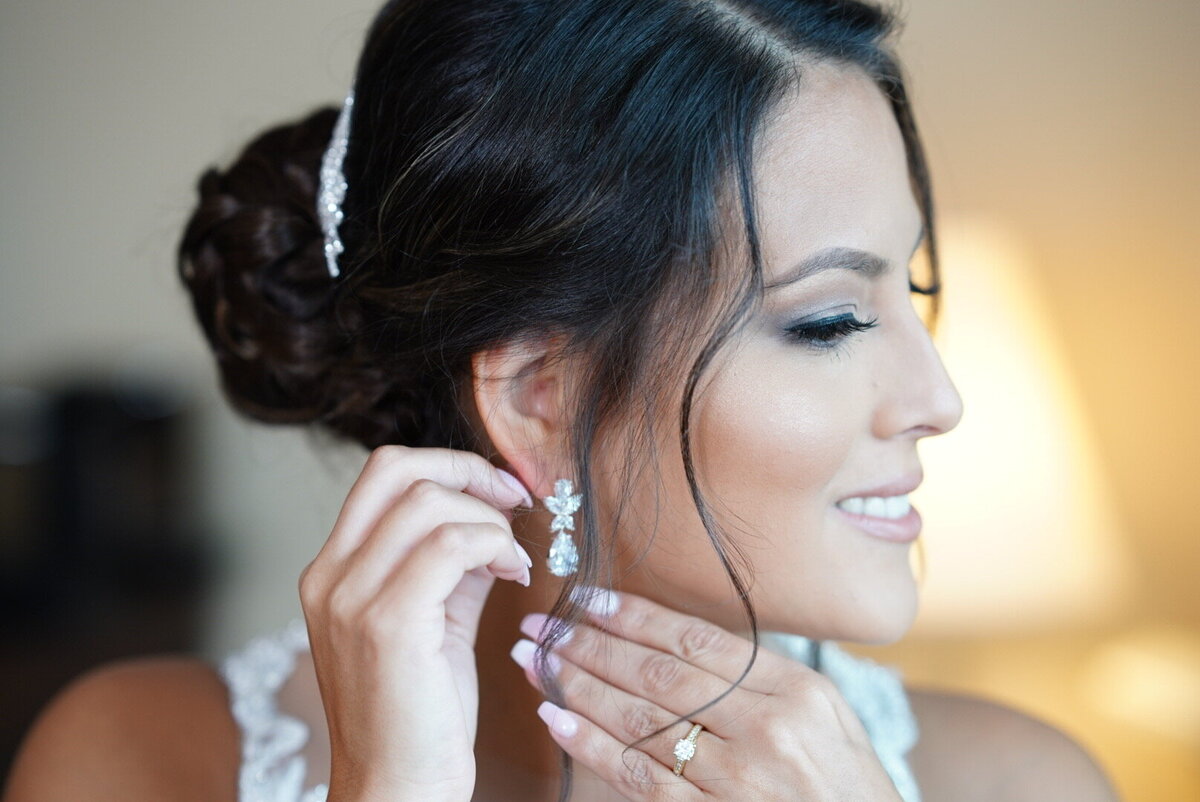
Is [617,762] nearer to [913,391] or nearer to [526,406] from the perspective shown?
[526,406]

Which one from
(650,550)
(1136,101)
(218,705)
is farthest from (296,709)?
(1136,101)

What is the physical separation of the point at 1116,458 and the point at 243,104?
2545mm

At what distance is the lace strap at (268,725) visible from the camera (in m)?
1.50

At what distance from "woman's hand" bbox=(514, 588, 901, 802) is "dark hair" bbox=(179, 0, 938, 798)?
0.07 m

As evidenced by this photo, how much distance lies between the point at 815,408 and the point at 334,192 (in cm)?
71

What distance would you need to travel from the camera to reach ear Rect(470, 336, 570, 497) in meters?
1.26

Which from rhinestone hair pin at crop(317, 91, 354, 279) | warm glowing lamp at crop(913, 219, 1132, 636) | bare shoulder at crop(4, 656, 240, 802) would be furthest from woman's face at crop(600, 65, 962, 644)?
warm glowing lamp at crop(913, 219, 1132, 636)

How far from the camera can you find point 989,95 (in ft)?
8.98

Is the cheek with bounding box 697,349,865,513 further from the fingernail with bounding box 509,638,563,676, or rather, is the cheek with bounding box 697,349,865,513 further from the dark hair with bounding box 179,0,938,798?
the fingernail with bounding box 509,638,563,676

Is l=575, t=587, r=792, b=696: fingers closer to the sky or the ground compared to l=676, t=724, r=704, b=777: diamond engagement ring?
closer to the sky

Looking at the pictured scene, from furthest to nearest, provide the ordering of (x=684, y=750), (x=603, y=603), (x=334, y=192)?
(x=334, y=192)
(x=603, y=603)
(x=684, y=750)

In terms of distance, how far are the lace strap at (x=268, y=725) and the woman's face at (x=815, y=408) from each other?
60cm

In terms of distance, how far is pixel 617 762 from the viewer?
1.20 m

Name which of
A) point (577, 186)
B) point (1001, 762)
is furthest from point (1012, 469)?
Answer: point (577, 186)
